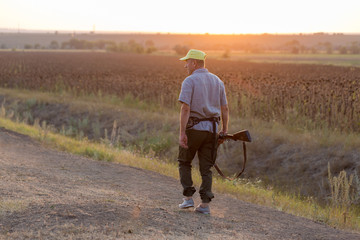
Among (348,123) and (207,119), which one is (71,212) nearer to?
(207,119)

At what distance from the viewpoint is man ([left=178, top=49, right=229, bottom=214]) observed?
665 centimetres

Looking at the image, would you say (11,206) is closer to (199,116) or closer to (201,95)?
(199,116)

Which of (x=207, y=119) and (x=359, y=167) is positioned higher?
(x=207, y=119)

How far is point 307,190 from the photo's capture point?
40.2ft

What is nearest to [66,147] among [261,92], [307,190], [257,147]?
[257,147]

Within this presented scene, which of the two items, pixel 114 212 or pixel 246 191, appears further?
pixel 246 191

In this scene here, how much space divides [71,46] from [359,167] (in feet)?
388

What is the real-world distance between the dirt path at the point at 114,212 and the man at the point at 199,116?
655 mm

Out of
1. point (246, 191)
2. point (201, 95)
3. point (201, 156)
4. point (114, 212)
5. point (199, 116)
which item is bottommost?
point (246, 191)

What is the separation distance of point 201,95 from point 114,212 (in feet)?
5.99

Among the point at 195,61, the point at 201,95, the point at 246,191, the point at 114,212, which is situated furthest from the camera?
the point at 246,191

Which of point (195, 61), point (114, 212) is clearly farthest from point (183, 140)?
point (114, 212)

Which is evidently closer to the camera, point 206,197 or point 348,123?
point 206,197

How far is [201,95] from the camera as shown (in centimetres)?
668
